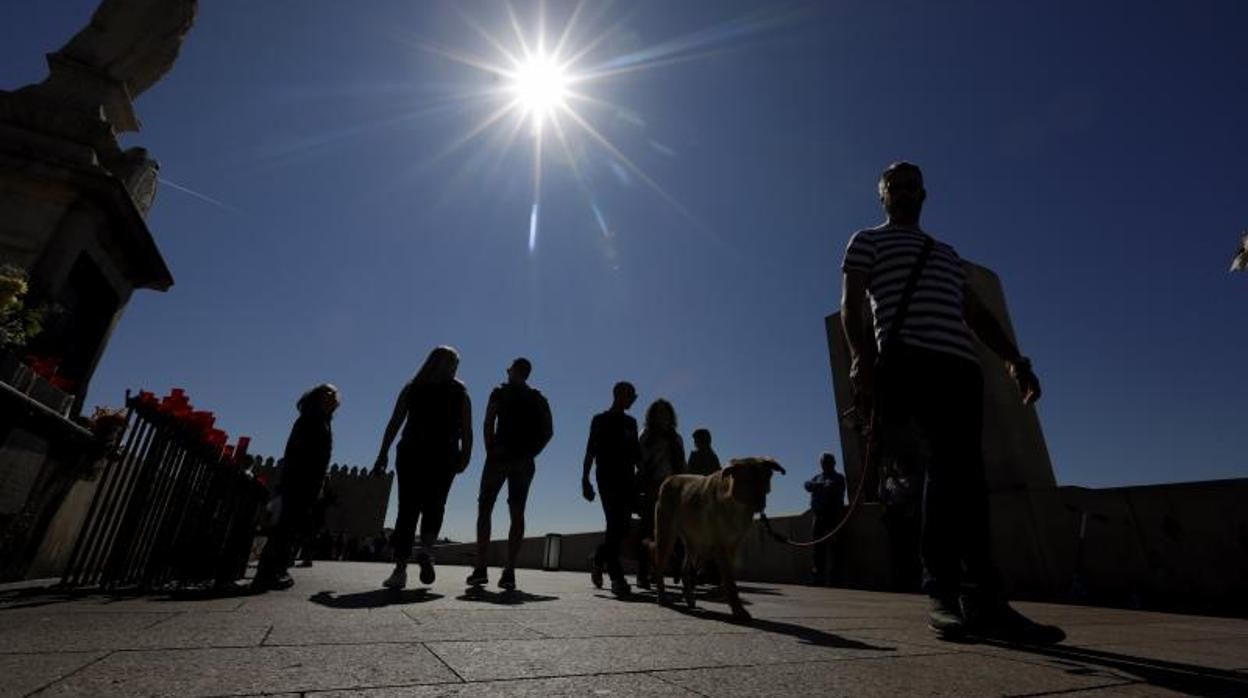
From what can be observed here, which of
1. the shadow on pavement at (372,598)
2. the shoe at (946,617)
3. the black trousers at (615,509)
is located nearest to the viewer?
the shoe at (946,617)

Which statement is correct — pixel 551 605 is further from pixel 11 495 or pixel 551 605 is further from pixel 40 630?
pixel 11 495

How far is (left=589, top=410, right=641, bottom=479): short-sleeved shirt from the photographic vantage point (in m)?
6.01

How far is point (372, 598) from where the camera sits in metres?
3.97

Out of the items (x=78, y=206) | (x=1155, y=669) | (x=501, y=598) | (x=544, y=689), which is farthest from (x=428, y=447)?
(x=78, y=206)

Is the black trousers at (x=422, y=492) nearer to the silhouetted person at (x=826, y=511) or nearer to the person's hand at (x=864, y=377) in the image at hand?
the person's hand at (x=864, y=377)

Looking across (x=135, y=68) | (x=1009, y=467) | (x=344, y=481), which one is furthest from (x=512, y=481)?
(x=344, y=481)

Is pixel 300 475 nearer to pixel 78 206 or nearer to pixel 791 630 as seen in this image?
pixel 791 630

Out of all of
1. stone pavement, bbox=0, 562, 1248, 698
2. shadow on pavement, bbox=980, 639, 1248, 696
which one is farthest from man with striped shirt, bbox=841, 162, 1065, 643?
stone pavement, bbox=0, 562, 1248, 698

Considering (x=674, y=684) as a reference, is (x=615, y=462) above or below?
above

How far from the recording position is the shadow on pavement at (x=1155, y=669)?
6.03 feet

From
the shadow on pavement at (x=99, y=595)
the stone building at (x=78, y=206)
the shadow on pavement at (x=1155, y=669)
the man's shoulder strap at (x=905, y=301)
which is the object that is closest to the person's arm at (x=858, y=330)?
the man's shoulder strap at (x=905, y=301)

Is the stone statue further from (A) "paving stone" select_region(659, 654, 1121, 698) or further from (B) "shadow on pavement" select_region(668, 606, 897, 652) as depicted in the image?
(A) "paving stone" select_region(659, 654, 1121, 698)

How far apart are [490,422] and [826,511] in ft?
19.8

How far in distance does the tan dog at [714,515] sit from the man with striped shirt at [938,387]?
107 cm
